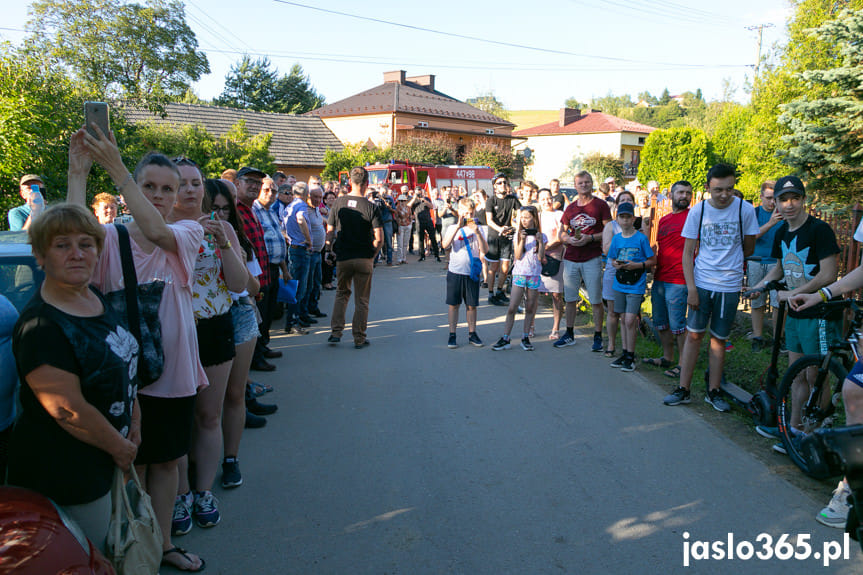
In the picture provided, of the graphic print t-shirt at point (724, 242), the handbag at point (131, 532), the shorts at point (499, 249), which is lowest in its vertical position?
the handbag at point (131, 532)

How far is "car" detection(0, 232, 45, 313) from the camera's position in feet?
10.3

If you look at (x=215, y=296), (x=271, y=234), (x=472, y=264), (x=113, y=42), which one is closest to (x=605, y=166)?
(x=113, y=42)

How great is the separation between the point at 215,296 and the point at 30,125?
4991mm

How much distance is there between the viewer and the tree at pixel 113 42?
20750 mm

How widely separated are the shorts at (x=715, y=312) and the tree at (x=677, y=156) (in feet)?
85.0

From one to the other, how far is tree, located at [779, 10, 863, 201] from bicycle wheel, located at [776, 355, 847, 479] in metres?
7.57

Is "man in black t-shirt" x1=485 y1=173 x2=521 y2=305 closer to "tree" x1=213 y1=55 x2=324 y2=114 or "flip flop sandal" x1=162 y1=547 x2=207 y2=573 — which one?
"flip flop sandal" x1=162 y1=547 x2=207 y2=573

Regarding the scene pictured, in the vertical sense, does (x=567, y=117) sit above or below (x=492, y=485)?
above

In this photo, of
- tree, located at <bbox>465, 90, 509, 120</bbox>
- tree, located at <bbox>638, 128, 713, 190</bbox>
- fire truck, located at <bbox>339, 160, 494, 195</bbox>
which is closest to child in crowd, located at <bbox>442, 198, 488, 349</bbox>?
fire truck, located at <bbox>339, 160, 494, 195</bbox>

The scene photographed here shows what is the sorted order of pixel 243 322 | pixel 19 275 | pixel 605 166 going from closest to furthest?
pixel 19 275 < pixel 243 322 < pixel 605 166

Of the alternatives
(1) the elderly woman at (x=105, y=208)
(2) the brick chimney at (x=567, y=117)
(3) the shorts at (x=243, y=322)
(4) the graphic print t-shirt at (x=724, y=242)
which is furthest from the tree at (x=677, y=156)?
(3) the shorts at (x=243, y=322)

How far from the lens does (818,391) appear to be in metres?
4.36

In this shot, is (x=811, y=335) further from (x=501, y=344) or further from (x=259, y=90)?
(x=259, y=90)

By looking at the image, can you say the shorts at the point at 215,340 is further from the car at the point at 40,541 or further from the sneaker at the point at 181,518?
the car at the point at 40,541
